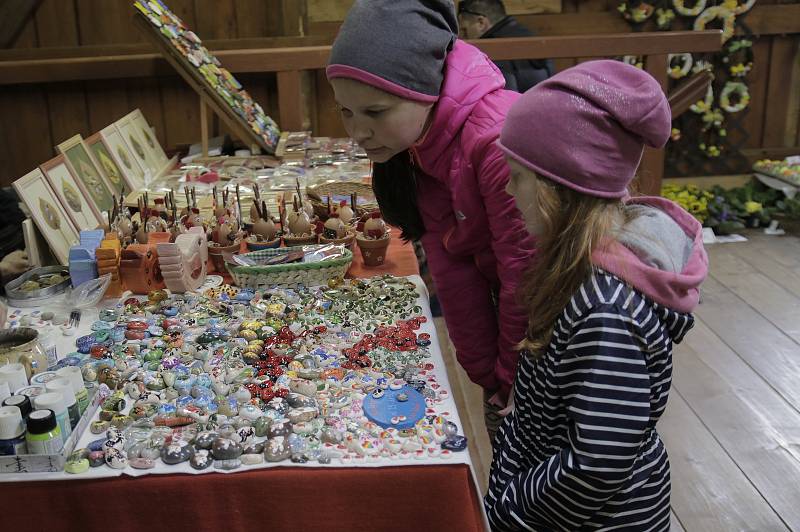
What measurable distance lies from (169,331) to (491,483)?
0.82 metres

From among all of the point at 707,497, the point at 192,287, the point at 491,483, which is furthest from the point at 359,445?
the point at 707,497

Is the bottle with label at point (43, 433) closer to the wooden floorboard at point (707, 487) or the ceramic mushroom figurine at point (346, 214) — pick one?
the ceramic mushroom figurine at point (346, 214)

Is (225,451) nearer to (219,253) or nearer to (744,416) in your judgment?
(219,253)

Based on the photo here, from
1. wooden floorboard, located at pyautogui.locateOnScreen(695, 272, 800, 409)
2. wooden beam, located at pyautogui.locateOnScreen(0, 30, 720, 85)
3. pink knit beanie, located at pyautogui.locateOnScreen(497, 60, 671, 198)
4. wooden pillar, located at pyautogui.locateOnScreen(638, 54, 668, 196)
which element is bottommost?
wooden floorboard, located at pyautogui.locateOnScreen(695, 272, 800, 409)

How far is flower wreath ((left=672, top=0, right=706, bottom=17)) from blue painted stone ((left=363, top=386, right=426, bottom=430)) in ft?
14.5

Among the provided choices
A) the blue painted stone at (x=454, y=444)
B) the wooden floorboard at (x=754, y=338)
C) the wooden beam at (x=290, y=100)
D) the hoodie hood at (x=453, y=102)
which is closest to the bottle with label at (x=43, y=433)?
the blue painted stone at (x=454, y=444)

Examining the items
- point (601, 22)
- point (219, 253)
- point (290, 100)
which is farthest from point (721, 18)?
point (219, 253)

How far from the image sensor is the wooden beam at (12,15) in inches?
167

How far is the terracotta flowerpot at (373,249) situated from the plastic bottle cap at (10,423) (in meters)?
1.07

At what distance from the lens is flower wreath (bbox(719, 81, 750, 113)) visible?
5254mm

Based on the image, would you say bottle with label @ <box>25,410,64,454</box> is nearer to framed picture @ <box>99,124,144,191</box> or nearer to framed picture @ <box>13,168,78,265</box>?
framed picture @ <box>13,168,78,265</box>

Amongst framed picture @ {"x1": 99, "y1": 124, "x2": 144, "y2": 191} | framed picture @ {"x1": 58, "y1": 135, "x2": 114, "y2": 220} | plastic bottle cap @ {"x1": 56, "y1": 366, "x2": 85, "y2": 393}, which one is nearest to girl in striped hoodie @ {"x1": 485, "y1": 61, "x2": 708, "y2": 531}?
plastic bottle cap @ {"x1": 56, "y1": 366, "x2": 85, "y2": 393}

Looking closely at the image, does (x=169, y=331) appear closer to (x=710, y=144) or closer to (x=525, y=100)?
(x=525, y=100)

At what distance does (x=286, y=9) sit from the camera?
14.0 feet
